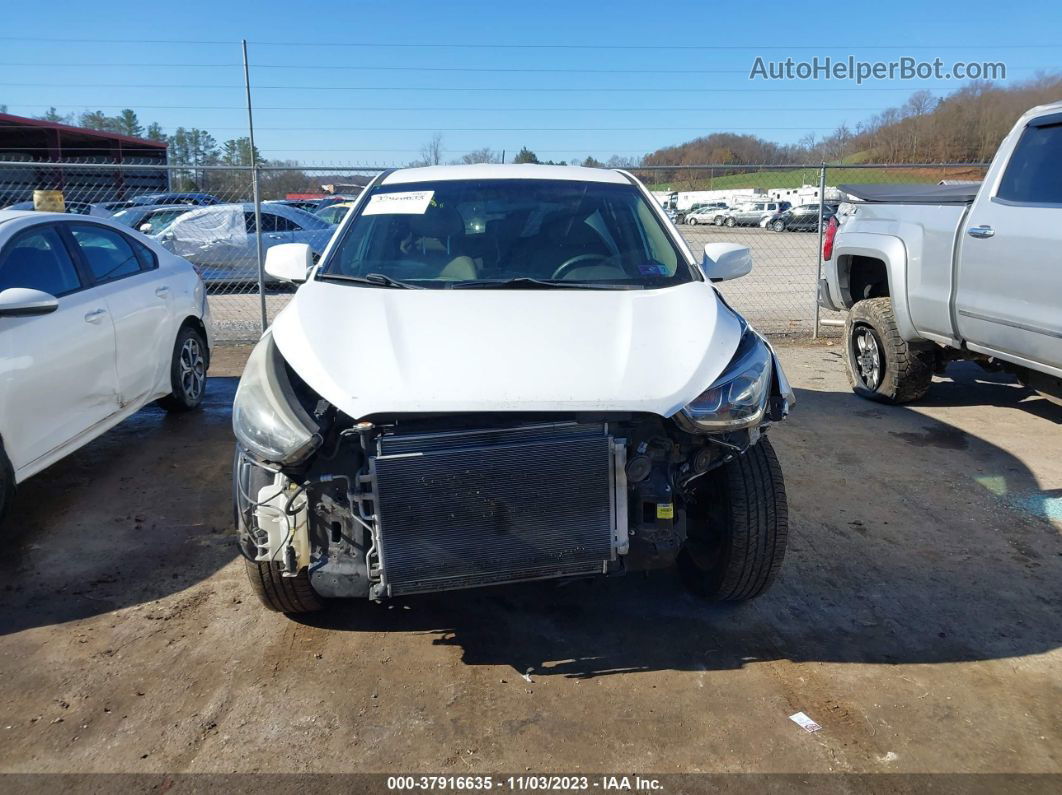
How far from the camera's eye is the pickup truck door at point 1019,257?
497cm

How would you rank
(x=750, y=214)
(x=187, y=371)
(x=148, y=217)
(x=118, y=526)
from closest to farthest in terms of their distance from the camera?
1. (x=118, y=526)
2. (x=187, y=371)
3. (x=148, y=217)
4. (x=750, y=214)

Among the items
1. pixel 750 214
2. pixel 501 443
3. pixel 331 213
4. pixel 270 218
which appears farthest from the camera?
pixel 750 214

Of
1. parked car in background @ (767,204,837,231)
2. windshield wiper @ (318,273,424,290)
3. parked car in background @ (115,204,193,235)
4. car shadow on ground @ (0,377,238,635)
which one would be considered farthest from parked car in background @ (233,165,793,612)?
parked car in background @ (115,204,193,235)

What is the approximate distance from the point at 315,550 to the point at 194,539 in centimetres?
169

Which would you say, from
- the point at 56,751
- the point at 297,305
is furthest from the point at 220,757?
the point at 297,305

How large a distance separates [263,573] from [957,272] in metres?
5.04

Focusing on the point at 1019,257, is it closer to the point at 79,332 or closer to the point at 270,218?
the point at 79,332

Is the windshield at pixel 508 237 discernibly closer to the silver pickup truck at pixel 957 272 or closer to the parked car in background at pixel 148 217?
the silver pickup truck at pixel 957 272

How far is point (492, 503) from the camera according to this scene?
2707mm

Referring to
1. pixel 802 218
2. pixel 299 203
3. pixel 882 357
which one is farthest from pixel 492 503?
pixel 802 218

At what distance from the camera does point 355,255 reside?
396 cm

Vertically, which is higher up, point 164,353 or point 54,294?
point 54,294

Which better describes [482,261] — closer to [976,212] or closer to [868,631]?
[868,631]

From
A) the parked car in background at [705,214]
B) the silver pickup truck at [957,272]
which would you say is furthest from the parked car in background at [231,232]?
the parked car in background at [705,214]
